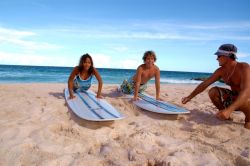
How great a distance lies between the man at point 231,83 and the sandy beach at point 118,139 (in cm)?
28

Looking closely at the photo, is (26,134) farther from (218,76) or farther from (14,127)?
(218,76)

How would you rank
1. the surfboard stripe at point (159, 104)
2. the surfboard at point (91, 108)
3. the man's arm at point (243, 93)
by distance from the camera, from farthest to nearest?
1. the surfboard stripe at point (159, 104)
2. the surfboard at point (91, 108)
3. the man's arm at point (243, 93)

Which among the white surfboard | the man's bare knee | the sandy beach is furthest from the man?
the white surfboard

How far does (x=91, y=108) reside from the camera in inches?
184

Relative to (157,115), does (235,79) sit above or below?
above

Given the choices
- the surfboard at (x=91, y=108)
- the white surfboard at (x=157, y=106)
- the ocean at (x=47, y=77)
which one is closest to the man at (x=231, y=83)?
→ the white surfboard at (x=157, y=106)

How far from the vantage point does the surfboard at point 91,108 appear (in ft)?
13.4

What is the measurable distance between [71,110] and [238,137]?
8.20ft

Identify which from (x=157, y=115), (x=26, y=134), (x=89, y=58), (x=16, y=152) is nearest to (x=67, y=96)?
(x=89, y=58)

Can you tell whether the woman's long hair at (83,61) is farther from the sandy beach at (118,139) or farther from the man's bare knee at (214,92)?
the man's bare knee at (214,92)

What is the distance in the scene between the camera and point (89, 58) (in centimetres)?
572

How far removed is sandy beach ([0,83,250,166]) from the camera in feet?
9.63

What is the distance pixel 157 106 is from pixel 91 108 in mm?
1186

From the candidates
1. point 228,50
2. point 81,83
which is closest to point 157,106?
point 228,50
